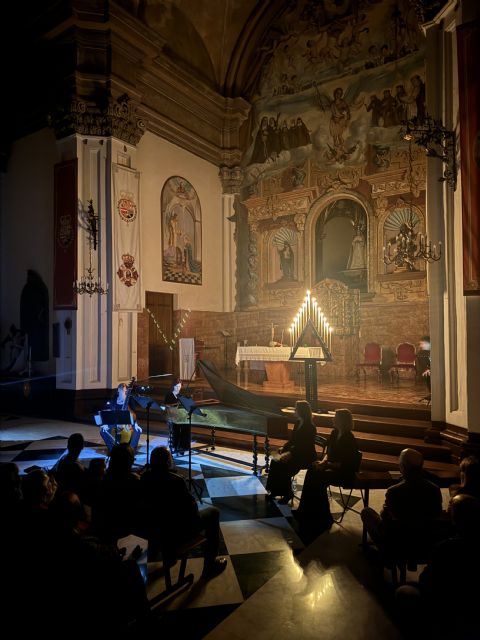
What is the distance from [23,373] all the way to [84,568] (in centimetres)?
992

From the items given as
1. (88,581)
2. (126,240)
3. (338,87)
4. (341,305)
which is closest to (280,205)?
(338,87)

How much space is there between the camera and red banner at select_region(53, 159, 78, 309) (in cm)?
963

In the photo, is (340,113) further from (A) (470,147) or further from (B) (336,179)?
(A) (470,147)

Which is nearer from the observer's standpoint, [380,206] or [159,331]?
[380,206]

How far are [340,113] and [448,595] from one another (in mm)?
12545

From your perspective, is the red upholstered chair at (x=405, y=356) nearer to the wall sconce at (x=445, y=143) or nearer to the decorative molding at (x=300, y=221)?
the decorative molding at (x=300, y=221)

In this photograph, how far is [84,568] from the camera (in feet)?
6.83

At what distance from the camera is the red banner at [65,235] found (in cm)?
963

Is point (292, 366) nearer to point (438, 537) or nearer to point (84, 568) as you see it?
point (438, 537)

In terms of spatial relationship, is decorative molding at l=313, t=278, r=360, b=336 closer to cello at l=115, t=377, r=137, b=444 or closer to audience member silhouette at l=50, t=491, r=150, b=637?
cello at l=115, t=377, r=137, b=444

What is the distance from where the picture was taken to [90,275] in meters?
9.62

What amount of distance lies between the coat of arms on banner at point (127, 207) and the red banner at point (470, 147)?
7238 millimetres

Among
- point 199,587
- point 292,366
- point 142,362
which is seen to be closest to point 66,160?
point 142,362

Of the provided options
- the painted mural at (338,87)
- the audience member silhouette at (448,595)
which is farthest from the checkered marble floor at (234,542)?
the painted mural at (338,87)
